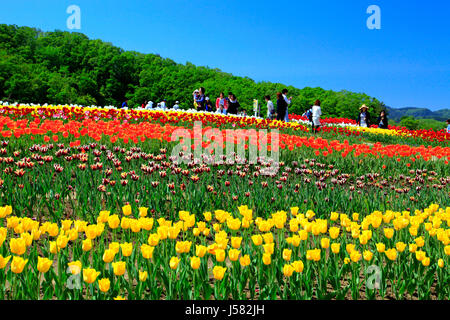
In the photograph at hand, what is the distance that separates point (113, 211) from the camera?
15.6 ft

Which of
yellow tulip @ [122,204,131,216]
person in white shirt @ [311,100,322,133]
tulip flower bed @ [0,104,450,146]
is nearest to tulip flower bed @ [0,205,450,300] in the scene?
yellow tulip @ [122,204,131,216]

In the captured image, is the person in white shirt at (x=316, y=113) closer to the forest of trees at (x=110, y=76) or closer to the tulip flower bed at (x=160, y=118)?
the tulip flower bed at (x=160, y=118)

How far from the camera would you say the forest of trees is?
57.8 m

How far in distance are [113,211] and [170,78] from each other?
214 ft

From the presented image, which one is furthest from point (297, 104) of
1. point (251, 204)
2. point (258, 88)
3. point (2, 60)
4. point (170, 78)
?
point (251, 204)

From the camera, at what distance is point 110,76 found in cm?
6838

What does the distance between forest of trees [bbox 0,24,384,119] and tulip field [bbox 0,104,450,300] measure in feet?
157

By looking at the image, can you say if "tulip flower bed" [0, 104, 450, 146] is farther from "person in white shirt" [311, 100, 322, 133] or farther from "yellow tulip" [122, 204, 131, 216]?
"yellow tulip" [122, 204, 131, 216]

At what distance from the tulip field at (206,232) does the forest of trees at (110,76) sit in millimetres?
47743

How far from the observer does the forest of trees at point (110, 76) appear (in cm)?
5778

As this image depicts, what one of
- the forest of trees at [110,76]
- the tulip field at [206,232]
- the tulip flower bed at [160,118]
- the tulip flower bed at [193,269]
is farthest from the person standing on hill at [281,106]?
the forest of trees at [110,76]

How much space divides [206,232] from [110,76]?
6933 centimetres
